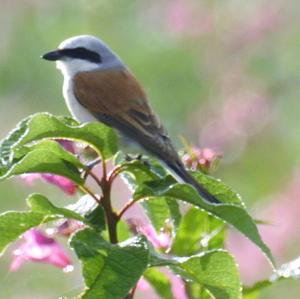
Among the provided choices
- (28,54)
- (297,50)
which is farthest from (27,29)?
(297,50)

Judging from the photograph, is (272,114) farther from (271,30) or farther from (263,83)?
(271,30)

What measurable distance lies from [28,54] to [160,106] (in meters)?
1.07

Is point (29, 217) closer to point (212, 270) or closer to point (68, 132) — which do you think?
point (68, 132)

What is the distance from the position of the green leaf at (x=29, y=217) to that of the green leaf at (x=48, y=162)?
5cm

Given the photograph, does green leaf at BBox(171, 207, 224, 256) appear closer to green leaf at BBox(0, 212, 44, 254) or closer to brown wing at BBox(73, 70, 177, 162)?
green leaf at BBox(0, 212, 44, 254)

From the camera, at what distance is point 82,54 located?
3.39 m

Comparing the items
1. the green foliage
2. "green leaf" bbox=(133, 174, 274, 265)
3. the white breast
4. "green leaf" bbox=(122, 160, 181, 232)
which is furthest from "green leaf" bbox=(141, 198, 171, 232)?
the white breast

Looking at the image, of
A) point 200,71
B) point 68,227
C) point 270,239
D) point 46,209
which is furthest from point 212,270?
point 200,71

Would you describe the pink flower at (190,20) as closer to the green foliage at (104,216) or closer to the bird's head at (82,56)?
the bird's head at (82,56)

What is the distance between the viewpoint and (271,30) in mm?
7254

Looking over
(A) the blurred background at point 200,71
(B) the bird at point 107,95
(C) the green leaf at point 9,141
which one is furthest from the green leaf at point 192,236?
(A) the blurred background at point 200,71

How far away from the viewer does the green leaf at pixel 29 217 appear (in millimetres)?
1831

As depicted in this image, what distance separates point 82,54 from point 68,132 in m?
1.57

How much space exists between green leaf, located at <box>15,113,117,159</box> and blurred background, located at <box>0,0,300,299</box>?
325 cm
